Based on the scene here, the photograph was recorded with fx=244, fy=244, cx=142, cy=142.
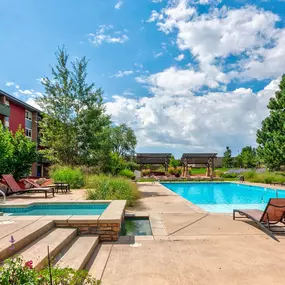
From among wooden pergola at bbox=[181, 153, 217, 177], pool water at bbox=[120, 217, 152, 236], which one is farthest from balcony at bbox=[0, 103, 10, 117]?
wooden pergola at bbox=[181, 153, 217, 177]

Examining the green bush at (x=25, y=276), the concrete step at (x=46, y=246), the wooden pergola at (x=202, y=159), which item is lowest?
the concrete step at (x=46, y=246)

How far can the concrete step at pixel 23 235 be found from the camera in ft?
10.6

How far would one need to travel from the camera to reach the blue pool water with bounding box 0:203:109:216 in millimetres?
7344

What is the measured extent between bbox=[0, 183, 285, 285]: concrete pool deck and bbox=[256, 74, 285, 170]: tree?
19.0m

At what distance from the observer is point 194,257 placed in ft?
13.3

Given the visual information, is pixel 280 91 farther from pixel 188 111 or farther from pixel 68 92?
pixel 68 92

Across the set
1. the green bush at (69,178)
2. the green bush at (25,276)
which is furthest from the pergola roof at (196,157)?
the green bush at (25,276)

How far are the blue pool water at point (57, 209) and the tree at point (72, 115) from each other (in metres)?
10.8

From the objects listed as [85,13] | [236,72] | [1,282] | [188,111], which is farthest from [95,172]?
[1,282]

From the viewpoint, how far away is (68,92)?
1836 centimetres

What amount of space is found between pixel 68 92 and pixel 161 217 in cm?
1412

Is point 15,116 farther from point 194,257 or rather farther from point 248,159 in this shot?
point 248,159

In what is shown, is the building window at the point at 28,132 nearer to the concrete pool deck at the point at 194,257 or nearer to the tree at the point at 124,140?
the tree at the point at 124,140

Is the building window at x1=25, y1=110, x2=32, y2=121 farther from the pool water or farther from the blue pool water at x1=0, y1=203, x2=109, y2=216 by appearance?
the pool water
